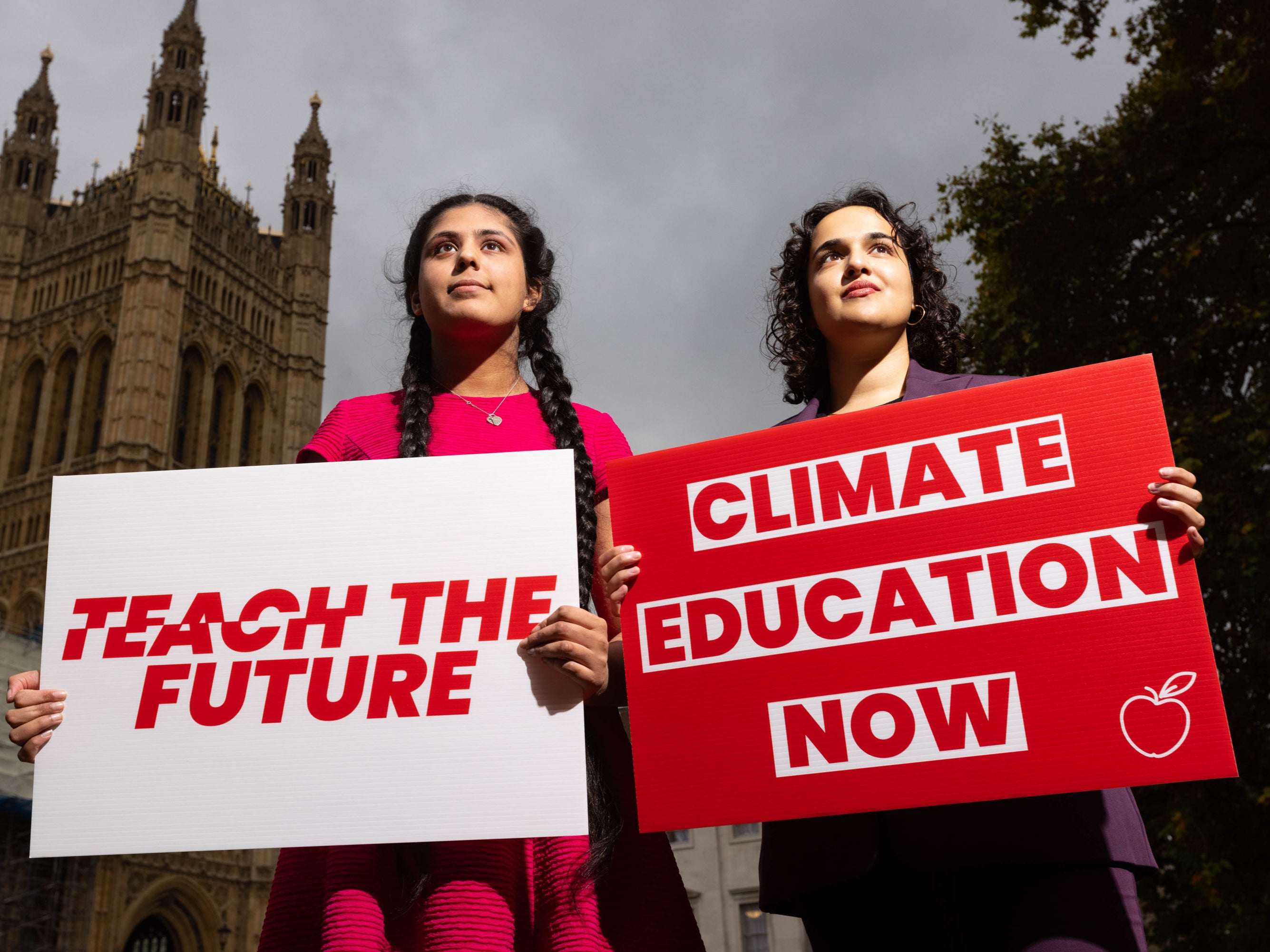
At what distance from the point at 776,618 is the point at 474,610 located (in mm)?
575

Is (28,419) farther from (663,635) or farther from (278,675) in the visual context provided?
(663,635)

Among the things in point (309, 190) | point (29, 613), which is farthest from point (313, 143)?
point (29, 613)

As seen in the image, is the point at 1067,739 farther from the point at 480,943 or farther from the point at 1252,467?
the point at 1252,467

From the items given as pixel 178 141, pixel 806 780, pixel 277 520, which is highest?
pixel 178 141

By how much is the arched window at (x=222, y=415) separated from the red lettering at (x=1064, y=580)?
4670cm

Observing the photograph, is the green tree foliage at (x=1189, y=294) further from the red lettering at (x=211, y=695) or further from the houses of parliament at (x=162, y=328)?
the houses of parliament at (x=162, y=328)

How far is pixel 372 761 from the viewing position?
2.14 meters

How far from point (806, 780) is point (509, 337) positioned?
1.20 metres

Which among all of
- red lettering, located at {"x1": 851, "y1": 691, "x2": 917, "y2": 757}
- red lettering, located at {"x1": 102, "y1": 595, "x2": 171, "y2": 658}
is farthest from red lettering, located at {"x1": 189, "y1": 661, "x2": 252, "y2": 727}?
red lettering, located at {"x1": 851, "y1": 691, "x2": 917, "y2": 757}

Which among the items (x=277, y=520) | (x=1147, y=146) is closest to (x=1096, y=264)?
(x=1147, y=146)

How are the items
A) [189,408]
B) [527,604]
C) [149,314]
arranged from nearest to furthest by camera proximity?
[527,604], [149,314], [189,408]

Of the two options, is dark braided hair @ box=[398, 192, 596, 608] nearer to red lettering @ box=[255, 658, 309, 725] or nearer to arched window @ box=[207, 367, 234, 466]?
red lettering @ box=[255, 658, 309, 725]

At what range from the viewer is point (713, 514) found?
235 centimetres

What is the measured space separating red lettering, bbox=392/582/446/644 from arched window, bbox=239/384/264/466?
47324mm
